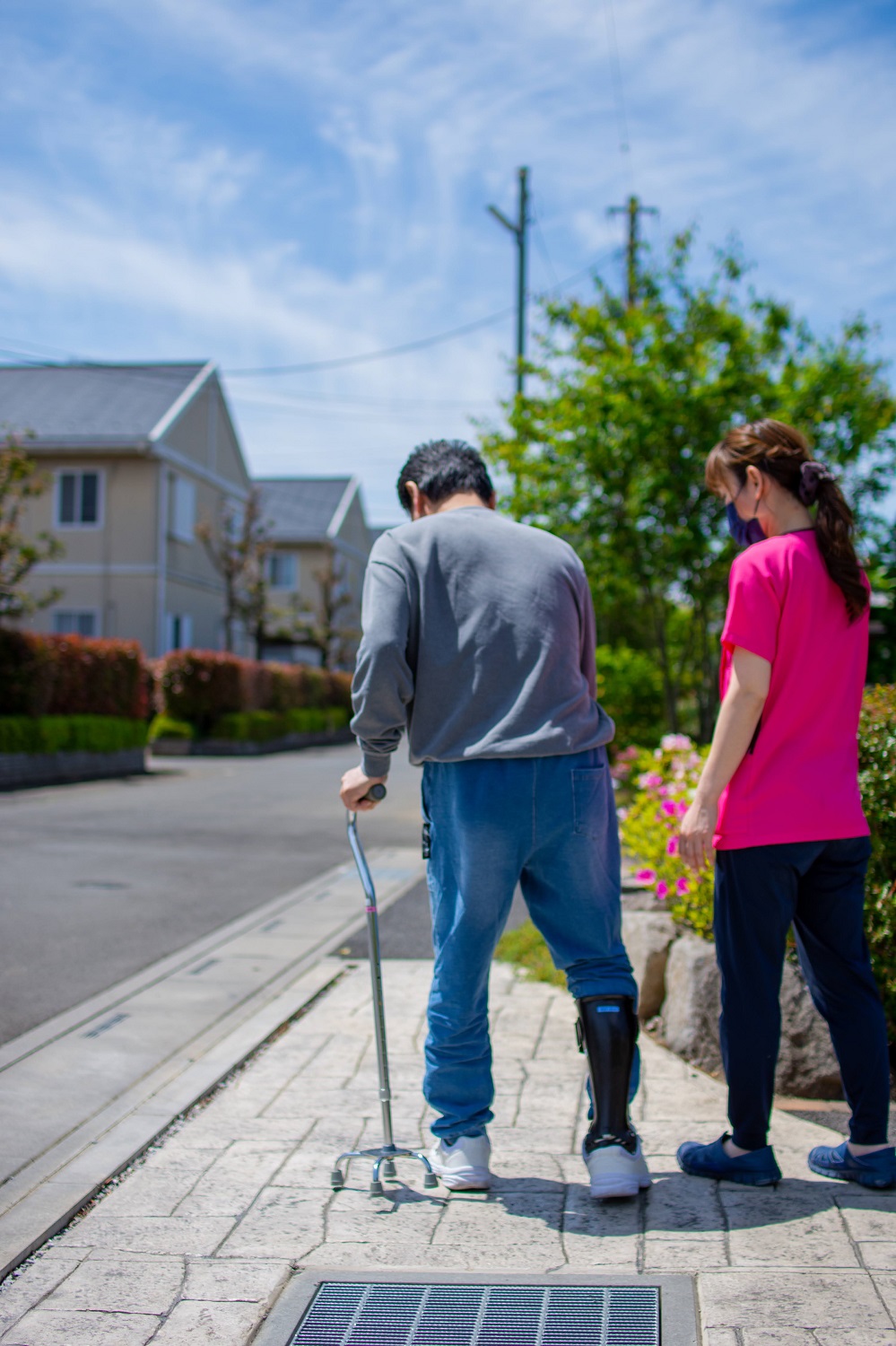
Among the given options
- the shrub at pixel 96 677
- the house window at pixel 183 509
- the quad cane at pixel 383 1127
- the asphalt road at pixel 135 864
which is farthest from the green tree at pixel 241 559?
the quad cane at pixel 383 1127

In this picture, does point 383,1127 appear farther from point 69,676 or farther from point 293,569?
point 293,569

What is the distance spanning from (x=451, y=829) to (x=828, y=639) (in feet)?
3.30

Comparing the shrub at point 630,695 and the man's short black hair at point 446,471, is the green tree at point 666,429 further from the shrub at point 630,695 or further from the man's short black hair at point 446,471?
the man's short black hair at point 446,471

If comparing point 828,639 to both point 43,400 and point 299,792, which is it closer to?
point 299,792

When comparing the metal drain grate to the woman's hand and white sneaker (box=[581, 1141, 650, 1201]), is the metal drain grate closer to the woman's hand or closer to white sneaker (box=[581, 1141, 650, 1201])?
white sneaker (box=[581, 1141, 650, 1201])

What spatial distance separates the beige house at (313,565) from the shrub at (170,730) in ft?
38.3

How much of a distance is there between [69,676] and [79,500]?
38.2ft

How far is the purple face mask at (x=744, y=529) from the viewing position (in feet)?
10.4

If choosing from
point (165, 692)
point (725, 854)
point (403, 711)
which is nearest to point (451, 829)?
point (403, 711)

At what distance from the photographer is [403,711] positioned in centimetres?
299

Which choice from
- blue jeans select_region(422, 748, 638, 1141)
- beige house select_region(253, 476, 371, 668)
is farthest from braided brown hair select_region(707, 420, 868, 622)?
beige house select_region(253, 476, 371, 668)

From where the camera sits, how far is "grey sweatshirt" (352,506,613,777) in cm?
294

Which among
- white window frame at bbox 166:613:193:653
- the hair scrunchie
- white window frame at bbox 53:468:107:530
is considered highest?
white window frame at bbox 53:468:107:530

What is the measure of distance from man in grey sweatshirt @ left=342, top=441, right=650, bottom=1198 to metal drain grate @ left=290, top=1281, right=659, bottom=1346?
0.47 metres
